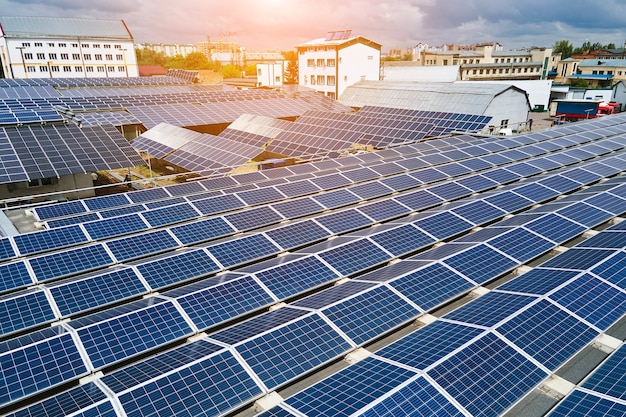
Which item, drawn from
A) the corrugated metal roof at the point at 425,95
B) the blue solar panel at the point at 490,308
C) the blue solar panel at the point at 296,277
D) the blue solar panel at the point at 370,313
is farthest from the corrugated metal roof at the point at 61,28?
the blue solar panel at the point at 490,308

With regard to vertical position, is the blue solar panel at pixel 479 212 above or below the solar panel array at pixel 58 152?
below

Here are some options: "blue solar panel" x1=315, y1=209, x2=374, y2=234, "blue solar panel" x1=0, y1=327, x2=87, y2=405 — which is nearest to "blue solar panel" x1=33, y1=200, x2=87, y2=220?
"blue solar panel" x1=0, y1=327, x2=87, y2=405

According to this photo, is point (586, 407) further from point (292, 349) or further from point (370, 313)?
point (292, 349)

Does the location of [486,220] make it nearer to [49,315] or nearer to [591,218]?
[591,218]

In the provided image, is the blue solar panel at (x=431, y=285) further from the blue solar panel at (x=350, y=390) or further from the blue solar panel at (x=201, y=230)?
the blue solar panel at (x=201, y=230)

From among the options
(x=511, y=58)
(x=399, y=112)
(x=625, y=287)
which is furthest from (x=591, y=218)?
(x=511, y=58)

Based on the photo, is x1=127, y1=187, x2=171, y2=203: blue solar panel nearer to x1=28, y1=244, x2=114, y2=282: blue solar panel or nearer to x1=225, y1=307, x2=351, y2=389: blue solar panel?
x1=28, y1=244, x2=114, y2=282: blue solar panel
